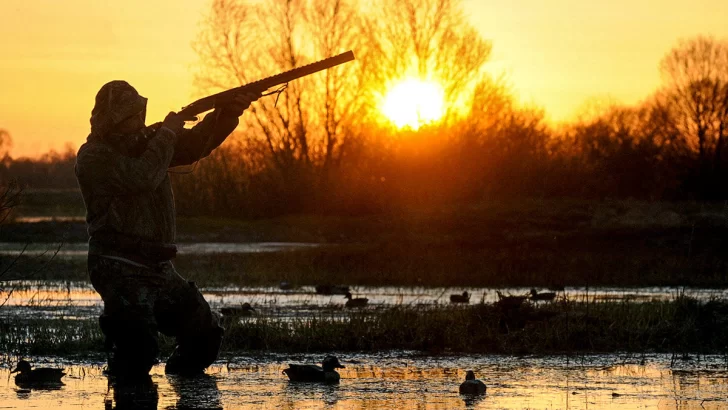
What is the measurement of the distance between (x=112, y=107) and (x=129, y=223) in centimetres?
89

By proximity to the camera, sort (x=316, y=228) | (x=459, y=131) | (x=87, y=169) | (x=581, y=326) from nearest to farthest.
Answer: (x=87, y=169) < (x=581, y=326) < (x=316, y=228) < (x=459, y=131)

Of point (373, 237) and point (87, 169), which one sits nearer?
point (87, 169)

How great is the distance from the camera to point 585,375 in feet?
32.8

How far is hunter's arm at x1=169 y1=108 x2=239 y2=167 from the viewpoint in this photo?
31.4ft

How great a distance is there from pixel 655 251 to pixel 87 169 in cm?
2938

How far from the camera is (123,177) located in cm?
863

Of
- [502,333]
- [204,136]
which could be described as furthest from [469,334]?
[204,136]

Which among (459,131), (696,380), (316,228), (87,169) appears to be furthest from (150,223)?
(459,131)

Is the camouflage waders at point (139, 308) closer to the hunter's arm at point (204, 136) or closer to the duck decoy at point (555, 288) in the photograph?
the hunter's arm at point (204, 136)

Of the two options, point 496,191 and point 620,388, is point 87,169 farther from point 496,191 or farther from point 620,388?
point 496,191

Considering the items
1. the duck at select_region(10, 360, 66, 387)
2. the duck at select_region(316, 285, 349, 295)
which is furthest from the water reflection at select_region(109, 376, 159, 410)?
the duck at select_region(316, 285, 349, 295)

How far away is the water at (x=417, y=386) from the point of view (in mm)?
8289

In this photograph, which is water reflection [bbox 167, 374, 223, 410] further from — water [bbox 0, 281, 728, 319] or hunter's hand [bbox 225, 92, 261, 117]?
water [bbox 0, 281, 728, 319]

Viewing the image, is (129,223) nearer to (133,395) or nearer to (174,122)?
(174,122)
